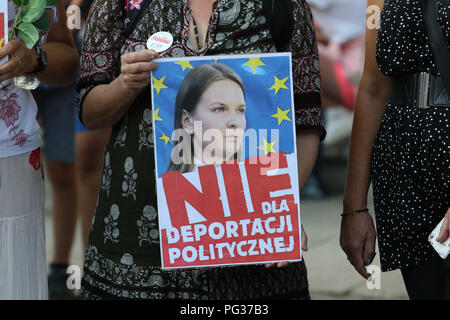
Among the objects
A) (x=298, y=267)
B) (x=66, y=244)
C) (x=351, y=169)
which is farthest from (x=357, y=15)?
(x=298, y=267)

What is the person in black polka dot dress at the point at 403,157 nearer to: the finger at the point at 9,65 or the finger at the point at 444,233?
the finger at the point at 444,233

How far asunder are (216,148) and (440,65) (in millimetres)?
690

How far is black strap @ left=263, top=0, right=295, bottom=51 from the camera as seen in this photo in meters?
2.26

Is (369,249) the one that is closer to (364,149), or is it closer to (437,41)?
(364,149)

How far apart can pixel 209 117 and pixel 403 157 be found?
66 centimetres

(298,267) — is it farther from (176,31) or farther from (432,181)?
(176,31)

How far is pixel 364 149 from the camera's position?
2613 mm

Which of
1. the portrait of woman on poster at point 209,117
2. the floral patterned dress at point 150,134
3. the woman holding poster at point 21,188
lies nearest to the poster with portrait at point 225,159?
the portrait of woman on poster at point 209,117

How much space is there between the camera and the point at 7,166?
2.35 m

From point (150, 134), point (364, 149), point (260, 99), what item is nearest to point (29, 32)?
point (150, 134)

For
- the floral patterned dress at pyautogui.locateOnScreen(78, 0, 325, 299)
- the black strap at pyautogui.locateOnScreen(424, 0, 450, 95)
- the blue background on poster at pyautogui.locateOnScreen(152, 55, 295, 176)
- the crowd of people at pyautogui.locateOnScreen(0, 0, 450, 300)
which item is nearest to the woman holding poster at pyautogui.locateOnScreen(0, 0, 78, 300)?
the crowd of people at pyautogui.locateOnScreen(0, 0, 450, 300)

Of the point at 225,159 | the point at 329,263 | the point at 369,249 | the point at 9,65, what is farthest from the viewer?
the point at 329,263

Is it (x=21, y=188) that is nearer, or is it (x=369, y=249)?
(x=21, y=188)

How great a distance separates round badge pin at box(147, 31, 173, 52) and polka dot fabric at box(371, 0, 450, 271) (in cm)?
67
